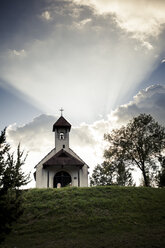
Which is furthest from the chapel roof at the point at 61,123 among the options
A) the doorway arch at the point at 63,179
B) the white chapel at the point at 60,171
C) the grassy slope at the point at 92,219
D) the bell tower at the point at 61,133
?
the grassy slope at the point at 92,219

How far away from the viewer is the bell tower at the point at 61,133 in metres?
30.4

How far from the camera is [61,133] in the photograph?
31578mm

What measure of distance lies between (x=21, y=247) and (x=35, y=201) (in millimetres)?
7580

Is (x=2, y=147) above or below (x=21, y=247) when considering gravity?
above

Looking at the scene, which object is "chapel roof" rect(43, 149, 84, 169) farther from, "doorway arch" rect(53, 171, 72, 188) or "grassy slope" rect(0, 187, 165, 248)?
"grassy slope" rect(0, 187, 165, 248)

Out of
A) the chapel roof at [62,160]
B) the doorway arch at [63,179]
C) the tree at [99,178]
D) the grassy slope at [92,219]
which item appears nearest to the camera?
the grassy slope at [92,219]

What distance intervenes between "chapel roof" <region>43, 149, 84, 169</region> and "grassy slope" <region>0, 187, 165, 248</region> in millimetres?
6769

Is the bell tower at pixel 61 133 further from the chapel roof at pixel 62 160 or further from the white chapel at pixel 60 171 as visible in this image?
the chapel roof at pixel 62 160

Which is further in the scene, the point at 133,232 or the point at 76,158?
the point at 76,158

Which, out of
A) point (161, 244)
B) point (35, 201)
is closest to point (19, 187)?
point (161, 244)

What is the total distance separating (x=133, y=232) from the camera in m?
11.5

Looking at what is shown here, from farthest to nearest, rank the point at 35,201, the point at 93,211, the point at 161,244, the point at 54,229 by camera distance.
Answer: the point at 35,201, the point at 93,211, the point at 54,229, the point at 161,244

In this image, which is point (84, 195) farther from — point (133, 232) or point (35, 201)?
point (133, 232)

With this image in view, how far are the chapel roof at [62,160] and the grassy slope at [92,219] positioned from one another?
6.77 m
